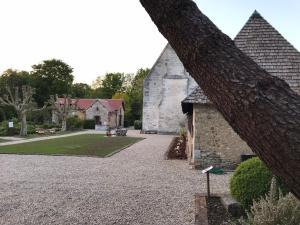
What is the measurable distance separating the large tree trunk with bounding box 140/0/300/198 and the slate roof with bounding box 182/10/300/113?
43.7 feet

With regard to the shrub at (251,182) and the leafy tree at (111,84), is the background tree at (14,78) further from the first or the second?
the shrub at (251,182)

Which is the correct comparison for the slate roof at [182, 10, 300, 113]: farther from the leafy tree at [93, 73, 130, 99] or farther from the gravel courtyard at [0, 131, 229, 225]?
the leafy tree at [93, 73, 130, 99]

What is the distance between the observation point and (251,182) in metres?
8.09

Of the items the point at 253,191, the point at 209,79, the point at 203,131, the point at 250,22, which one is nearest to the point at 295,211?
the point at 253,191

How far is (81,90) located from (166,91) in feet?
178

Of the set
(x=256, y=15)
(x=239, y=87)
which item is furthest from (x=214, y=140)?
(x=239, y=87)

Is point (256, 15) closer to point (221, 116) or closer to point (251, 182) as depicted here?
point (221, 116)

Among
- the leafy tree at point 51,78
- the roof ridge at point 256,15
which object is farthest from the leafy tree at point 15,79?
the roof ridge at point 256,15

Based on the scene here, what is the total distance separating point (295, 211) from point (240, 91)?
14.0ft

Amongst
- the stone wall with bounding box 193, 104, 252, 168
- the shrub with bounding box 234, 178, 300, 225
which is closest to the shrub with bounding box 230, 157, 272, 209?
the shrub with bounding box 234, 178, 300, 225

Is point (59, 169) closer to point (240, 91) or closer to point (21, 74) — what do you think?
point (240, 91)

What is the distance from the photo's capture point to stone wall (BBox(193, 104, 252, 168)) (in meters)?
15.9

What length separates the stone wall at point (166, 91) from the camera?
4556 centimetres

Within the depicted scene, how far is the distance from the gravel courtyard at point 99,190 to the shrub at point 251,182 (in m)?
1.06
